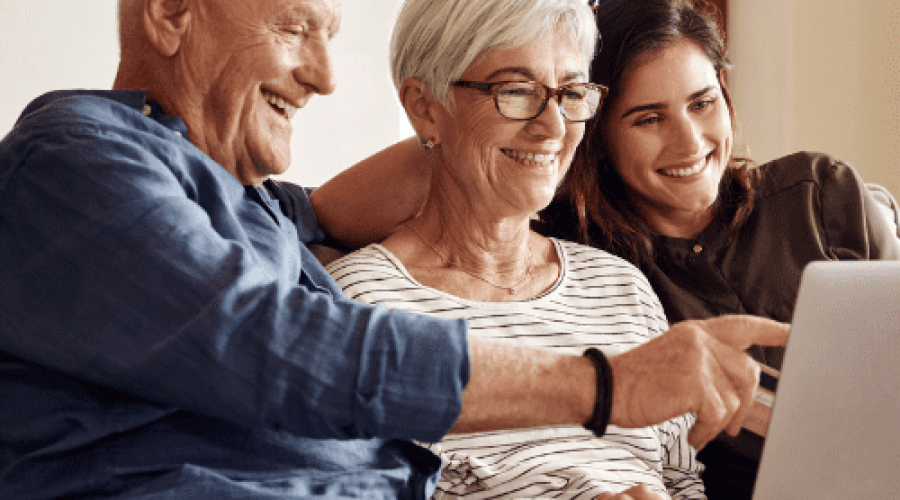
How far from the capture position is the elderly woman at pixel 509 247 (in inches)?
52.2

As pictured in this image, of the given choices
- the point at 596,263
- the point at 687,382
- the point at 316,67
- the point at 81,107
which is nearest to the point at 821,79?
the point at 596,263

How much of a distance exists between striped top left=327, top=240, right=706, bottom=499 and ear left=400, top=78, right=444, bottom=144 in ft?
0.85

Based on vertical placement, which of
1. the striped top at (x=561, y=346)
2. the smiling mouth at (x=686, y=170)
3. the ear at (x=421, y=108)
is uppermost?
the ear at (x=421, y=108)

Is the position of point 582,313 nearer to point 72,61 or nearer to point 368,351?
point 368,351

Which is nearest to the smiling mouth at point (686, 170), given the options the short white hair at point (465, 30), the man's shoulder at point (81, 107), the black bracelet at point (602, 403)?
the short white hair at point (465, 30)

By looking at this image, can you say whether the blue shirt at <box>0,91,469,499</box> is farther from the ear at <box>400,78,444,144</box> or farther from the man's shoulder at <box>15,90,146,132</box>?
the ear at <box>400,78,444,144</box>

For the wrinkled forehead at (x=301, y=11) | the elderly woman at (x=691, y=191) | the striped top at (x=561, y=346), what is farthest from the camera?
the elderly woman at (x=691, y=191)

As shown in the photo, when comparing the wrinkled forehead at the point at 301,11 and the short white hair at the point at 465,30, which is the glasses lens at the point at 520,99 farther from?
the wrinkled forehead at the point at 301,11

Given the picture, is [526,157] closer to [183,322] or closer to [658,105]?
[658,105]

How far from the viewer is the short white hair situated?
1407 mm

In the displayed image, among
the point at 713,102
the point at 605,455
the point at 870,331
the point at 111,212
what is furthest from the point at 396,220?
the point at 870,331

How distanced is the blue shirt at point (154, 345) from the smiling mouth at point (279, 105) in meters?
0.23

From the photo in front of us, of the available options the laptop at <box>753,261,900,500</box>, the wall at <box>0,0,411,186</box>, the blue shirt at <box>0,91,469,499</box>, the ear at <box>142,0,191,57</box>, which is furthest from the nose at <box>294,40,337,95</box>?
the wall at <box>0,0,411,186</box>

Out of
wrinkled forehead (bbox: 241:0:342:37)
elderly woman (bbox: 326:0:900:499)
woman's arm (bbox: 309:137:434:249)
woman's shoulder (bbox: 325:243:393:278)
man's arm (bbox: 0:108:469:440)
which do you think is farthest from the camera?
elderly woman (bbox: 326:0:900:499)
